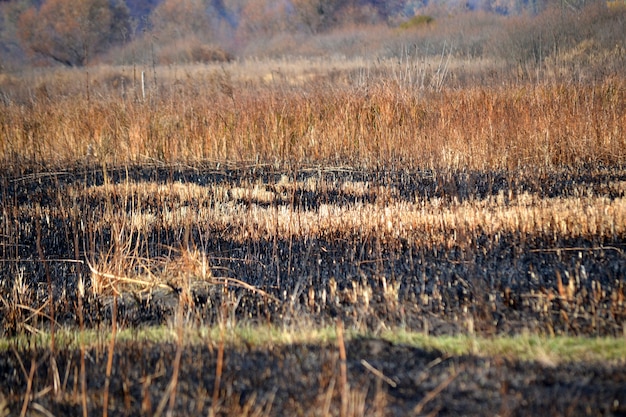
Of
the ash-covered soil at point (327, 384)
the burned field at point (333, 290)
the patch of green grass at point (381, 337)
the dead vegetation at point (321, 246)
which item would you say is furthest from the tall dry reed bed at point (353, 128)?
the ash-covered soil at point (327, 384)

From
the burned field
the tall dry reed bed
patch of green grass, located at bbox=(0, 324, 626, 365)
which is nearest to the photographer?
the burned field

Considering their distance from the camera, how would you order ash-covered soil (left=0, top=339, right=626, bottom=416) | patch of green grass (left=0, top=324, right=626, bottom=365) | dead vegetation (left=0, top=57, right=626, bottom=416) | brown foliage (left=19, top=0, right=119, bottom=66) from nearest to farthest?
1. ash-covered soil (left=0, top=339, right=626, bottom=416)
2. dead vegetation (left=0, top=57, right=626, bottom=416)
3. patch of green grass (left=0, top=324, right=626, bottom=365)
4. brown foliage (left=19, top=0, right=119, bottom=66)

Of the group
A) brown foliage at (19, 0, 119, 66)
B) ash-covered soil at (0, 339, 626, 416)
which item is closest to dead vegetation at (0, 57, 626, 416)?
ash-covered soil at (0, 339, 626, 416)

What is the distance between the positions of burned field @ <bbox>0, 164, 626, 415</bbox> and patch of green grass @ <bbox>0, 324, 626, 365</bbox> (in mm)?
48

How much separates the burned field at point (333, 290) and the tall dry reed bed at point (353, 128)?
2.36 feet

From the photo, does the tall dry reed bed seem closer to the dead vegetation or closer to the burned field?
the dead vegetation

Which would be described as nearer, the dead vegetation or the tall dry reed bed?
the dead vegetation

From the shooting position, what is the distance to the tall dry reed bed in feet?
25.4

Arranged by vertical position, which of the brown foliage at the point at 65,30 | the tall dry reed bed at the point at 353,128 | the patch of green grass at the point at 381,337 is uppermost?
the brown foliage at the point at 65,30

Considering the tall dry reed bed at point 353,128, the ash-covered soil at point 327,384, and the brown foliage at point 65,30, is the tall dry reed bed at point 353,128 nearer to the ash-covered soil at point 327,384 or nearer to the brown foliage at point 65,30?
the ash-covered soil at point 327,384

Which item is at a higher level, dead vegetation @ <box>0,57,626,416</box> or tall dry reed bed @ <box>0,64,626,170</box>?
tall dry reed bed @ <box>0,64,626,170</box>

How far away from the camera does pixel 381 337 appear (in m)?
3.40

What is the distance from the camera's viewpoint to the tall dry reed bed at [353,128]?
7.73 meters

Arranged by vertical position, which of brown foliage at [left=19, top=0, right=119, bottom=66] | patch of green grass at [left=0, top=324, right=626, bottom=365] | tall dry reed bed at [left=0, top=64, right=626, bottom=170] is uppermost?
brown foliage at [left=19, top=0, right=119, bottom=66]
